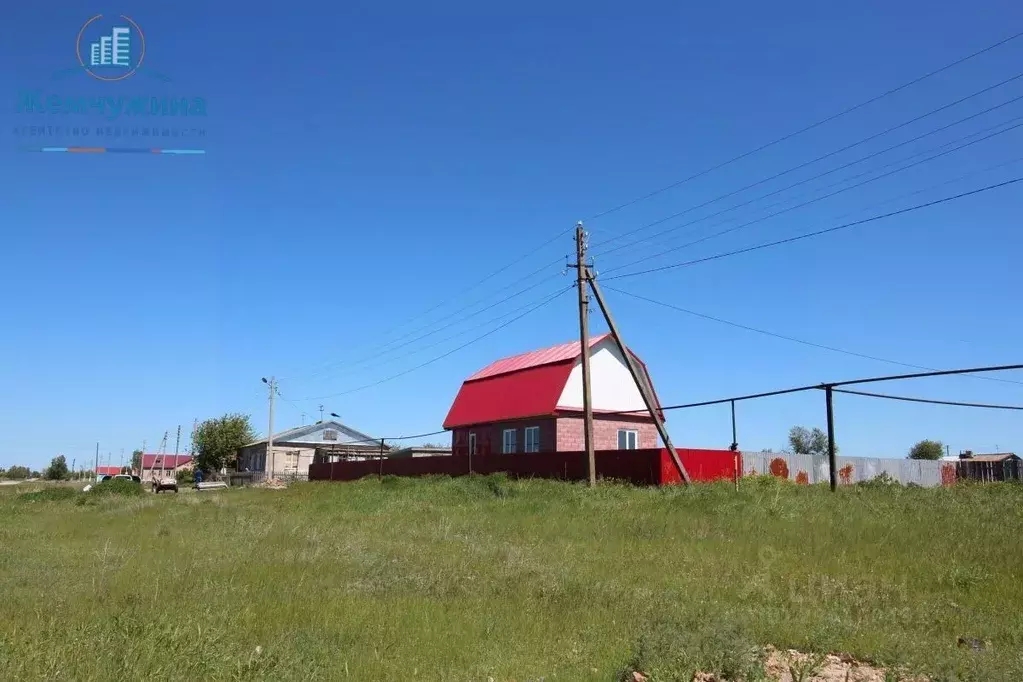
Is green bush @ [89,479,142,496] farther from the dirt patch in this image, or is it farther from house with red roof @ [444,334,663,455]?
the dirt patch

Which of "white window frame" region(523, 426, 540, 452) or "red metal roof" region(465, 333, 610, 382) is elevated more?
"red metal roof" region(465, 333, 610, 382)

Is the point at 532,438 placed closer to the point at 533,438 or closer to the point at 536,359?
the point at 533,438

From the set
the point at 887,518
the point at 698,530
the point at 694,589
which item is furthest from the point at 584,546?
the point at 887,518

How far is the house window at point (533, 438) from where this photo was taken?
112 ft

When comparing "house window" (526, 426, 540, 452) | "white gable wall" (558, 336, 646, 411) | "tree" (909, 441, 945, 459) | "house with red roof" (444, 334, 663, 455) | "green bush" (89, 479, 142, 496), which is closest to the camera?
"house with red roof" (444, 334, 663, 455)

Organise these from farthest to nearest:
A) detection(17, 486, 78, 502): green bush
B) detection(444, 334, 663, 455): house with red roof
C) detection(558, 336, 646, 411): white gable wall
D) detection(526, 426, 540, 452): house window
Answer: detection(17, 486, 78, 502): green bush
detection(526, 426, 540, 452): house window
detection(558, 336, 646, 411): white gable wall
detection(444, 334, 663, 455): house with red roof

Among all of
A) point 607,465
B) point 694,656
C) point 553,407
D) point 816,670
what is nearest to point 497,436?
point 553,407

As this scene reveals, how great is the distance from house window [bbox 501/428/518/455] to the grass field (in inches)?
732

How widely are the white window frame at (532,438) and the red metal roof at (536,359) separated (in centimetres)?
281

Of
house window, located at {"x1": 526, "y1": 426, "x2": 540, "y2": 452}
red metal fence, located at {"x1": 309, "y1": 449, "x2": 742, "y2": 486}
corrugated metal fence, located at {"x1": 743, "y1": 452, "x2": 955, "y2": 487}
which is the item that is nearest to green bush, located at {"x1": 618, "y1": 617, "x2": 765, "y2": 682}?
red metal fence, located at {"x1": 309, "y1": 449, "x2": 742, "y2": 486}

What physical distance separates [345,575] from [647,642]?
16.8ft

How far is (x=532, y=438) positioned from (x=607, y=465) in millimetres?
9672

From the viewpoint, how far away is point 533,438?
34312 mm

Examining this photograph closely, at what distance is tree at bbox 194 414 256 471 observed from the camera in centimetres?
7731
